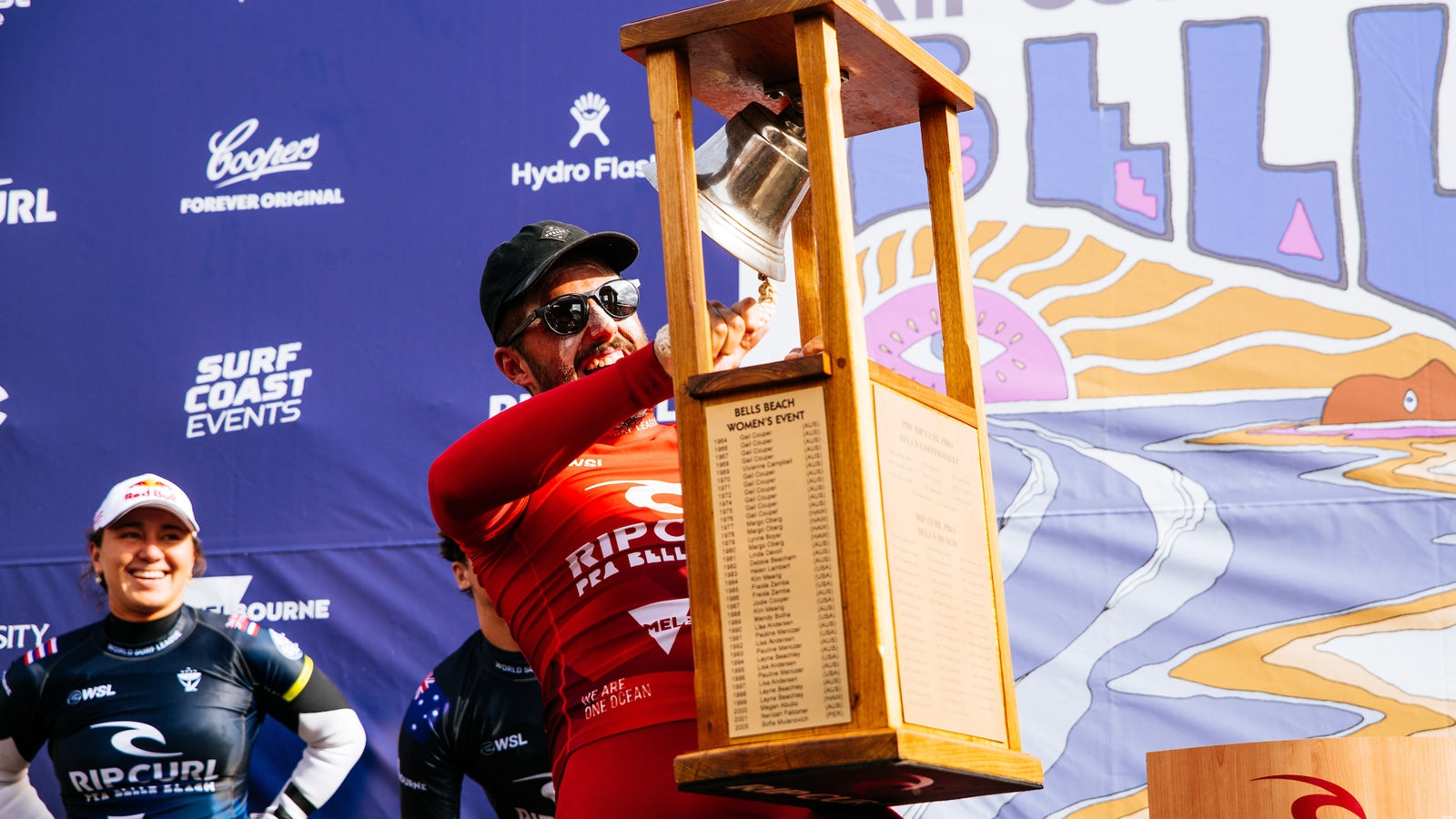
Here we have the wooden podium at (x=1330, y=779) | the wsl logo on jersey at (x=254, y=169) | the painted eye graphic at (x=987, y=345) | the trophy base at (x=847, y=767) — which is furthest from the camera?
the wsl logo on jersey at (x=254, y=169)

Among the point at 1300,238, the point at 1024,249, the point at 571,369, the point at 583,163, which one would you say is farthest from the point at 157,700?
the point at 1300,238

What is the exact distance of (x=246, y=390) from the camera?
3.38m

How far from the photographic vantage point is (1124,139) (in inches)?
127

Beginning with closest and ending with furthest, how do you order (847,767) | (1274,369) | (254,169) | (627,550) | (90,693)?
(847,767) → (627,550) → (1274,369) → (90,693) → (254,169)

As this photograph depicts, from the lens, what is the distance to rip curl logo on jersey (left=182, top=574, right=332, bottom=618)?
3.25 meters

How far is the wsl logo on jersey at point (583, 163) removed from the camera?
11.1ft

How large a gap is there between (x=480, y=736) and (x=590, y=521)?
1.58 metres

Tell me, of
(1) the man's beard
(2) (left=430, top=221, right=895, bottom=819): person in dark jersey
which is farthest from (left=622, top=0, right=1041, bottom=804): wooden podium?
(1) the man's beard

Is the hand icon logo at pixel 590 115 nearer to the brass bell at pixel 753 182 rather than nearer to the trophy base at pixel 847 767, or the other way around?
the brass bell at pixel 753 182

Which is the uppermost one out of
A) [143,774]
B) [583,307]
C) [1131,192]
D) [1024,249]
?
[1131,192]

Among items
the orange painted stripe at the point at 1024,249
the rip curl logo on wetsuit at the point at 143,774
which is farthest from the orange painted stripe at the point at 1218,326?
the rip curl logo on wetsuit at the point at 143,774

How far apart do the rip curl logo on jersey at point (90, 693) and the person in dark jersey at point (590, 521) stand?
1.63 metres

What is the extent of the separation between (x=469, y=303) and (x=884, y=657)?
2.31 meters

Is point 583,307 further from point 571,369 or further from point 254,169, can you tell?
point 254,169
